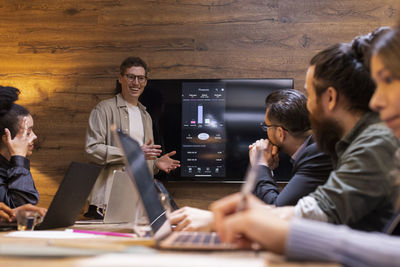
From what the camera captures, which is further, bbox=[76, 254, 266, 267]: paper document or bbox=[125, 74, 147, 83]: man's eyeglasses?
bbox=[125, 74, 147, 83]: man's eyeglasses

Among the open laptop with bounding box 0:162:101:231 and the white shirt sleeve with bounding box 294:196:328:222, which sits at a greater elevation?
the white shirt sleeve with bounding box 294:196:328:222

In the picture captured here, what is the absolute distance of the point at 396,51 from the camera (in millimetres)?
953

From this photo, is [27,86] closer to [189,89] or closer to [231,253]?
[189,89]

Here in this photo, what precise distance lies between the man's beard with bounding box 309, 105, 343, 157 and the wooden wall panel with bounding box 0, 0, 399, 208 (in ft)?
7.62

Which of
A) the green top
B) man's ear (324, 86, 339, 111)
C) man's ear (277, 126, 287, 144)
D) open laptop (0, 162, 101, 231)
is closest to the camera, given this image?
the green top

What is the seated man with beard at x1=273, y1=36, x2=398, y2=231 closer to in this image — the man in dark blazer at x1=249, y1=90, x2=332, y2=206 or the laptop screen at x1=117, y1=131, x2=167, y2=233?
the laptop screen at x1=117, y1=131, x2=167, y2=233

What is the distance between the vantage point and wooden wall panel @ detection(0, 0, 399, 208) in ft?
12.9

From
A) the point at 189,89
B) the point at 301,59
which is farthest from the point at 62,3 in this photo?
the point at 301,59

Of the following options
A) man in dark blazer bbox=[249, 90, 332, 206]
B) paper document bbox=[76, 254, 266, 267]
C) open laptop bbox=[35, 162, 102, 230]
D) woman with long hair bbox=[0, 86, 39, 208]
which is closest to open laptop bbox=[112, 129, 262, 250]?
paper document bbox=[76, 254, 266, 267]

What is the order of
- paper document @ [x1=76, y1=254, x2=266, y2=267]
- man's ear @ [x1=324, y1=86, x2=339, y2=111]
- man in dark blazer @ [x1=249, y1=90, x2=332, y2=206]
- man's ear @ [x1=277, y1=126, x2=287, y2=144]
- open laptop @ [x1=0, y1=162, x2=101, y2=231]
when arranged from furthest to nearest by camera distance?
man's ear @ [x1=277, y1=126, x2=287, y2=144], man in dark blazer @ [x1=249, y1=90, x2=332, y2=206], open laptop @ [x1=0, y1=162, x2=101, y2=231], man's ear @ [x1=324, y1=86, x2=339, y2=111], paper document @ [x1=76, y1=254, x2=266, y2=267]

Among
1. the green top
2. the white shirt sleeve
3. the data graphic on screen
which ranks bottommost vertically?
the data graphic on screen

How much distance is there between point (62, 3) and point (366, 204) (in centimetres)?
376

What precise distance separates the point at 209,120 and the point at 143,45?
0.94 m

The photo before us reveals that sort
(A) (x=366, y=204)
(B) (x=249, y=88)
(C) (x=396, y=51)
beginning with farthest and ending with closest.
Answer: (B) (x=249, y=88) < (A) (x=366, y=204) < (C) (x=396, y=51)
